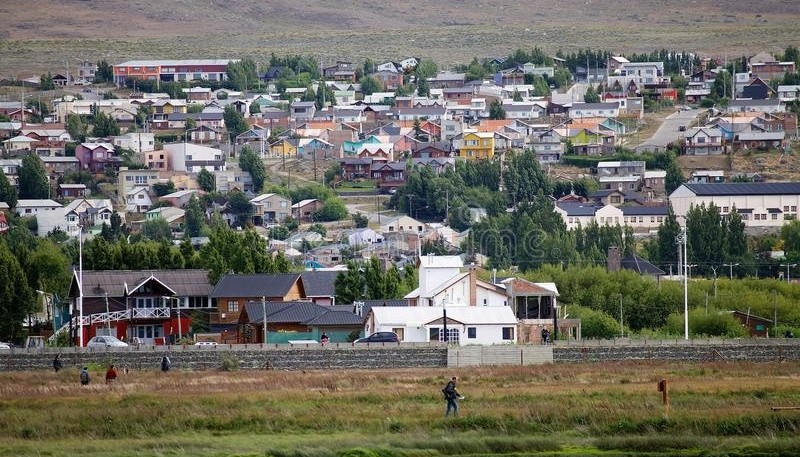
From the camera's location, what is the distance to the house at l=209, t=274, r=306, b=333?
81.9 m

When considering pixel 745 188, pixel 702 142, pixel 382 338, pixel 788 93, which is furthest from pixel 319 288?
pixel 788 93

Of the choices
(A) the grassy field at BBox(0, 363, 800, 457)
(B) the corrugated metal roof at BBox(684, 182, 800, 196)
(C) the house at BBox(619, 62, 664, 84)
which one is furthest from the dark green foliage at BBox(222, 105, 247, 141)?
(A) the grassy field at BBox(0, 363, 800, 457)

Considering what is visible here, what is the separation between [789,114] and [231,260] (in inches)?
3537

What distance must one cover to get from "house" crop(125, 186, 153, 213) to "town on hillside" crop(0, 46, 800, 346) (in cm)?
22

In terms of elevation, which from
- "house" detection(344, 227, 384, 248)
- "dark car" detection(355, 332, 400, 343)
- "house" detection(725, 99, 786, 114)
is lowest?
"house" detection(344, 227, 384, 248)

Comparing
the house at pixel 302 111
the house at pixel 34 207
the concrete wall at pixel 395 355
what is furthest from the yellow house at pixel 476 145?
the concrete wall at pixel 395 355

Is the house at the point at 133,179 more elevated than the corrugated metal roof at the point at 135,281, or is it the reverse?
the corrugated metal roof at the point at 135,281

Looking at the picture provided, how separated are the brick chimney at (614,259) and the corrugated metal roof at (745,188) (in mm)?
28261

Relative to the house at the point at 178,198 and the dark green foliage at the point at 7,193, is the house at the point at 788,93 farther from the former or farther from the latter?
the dark green foliage at the point at 7,193

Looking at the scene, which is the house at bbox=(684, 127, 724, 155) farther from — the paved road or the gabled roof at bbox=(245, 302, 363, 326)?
the gabled roof at bbox=(245, 302, 363, 326)

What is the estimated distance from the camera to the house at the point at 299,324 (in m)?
76.2

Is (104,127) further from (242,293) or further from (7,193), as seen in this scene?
(242,293)

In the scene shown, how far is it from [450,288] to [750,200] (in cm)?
6027

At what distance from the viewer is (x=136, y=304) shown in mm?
81625
